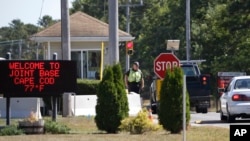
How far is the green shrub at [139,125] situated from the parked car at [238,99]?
16.4 ft

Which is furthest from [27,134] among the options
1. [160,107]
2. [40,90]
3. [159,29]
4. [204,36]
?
[159,29]

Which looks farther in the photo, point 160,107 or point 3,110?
point 3,110

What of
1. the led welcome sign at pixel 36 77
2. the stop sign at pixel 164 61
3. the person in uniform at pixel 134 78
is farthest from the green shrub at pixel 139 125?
the person in uniform at pixel 134 78

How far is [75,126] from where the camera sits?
22828mm

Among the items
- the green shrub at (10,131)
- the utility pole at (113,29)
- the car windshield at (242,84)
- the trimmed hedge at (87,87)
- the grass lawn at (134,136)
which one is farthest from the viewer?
the trimmed hedge at (87,87)

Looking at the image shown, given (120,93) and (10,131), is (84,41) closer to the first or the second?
(120,93)

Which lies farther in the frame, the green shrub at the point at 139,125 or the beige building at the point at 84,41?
the beige building at the point at 84,41

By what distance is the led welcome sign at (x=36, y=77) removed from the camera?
2102 cm

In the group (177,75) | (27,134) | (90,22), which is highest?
(90,22)

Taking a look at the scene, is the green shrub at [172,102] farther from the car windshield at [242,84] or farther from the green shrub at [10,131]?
the car windshield at [242,84]

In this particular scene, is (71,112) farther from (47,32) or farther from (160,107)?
(47,32)

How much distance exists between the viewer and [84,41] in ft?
139

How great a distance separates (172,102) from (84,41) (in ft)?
75.8

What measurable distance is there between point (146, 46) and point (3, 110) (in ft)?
130
